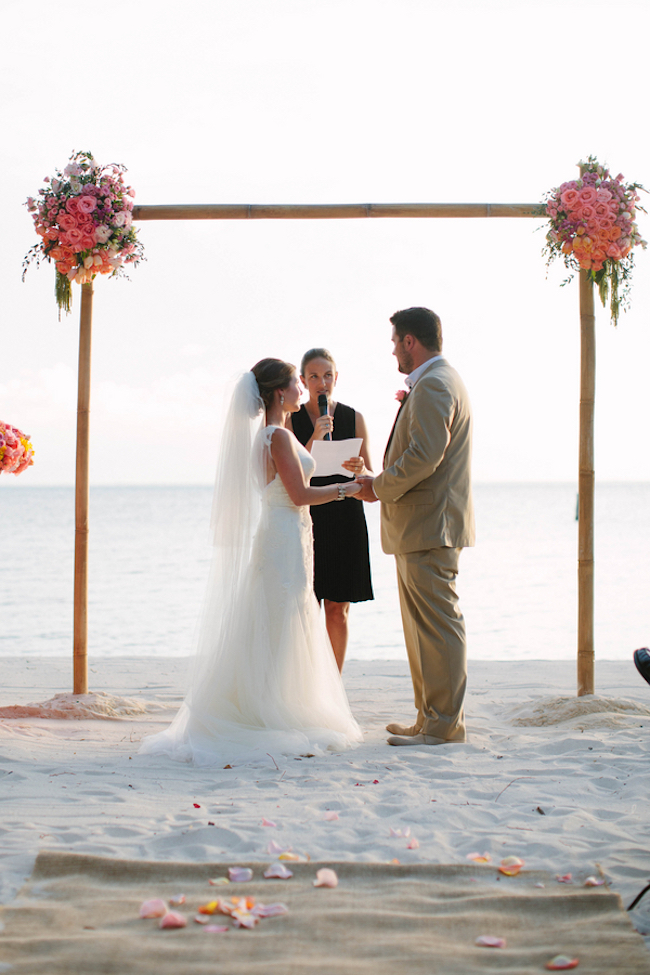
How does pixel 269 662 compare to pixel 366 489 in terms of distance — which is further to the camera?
pixel 366 489

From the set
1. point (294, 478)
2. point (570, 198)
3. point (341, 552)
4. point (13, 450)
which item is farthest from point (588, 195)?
point (13, 450)

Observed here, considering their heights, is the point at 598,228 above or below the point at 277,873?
above

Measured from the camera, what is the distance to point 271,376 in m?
4.24

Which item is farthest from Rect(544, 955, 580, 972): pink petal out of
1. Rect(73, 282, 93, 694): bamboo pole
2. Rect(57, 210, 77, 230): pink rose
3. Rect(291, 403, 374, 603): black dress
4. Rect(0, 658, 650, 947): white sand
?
Rect(57, 210, 77, 230): pink rose

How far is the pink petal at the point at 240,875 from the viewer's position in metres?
2.43

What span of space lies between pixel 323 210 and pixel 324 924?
13.5 ft

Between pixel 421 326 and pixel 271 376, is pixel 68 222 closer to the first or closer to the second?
pixel 271 376

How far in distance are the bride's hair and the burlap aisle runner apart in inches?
94.5

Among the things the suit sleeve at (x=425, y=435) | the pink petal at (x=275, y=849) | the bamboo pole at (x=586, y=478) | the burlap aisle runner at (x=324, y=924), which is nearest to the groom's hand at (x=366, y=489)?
the suit sleeve at (x=425, y=435)

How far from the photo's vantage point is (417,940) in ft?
6.89

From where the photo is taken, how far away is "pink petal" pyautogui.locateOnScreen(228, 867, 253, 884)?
7.97ft

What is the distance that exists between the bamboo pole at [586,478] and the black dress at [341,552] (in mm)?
1337

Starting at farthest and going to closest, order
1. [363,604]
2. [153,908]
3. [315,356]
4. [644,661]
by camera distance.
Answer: [363,604] → [315,356] → [644,661] → [153,908]

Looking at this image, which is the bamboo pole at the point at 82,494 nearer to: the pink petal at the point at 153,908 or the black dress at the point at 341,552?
the black dress at the point at 341,552
